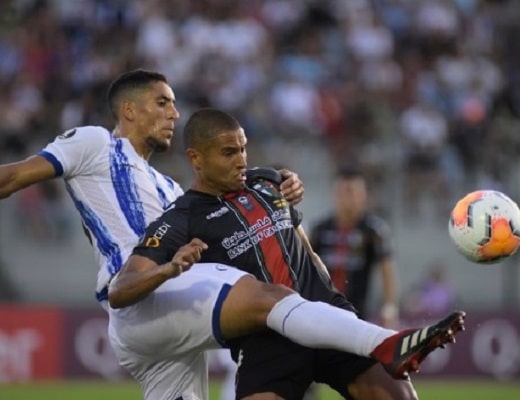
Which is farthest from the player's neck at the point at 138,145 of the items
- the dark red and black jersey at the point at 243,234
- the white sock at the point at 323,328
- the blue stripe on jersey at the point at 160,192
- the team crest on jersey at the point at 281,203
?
the white sock at the point at 323,328

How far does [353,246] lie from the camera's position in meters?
12.6

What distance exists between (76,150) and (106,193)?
0.32 meters

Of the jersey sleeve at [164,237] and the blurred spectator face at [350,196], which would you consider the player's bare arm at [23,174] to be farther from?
the blurred spectator face at [350,196]

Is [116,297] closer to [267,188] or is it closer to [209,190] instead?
[209,190]

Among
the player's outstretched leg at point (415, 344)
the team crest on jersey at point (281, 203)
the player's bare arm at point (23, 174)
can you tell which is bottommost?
the player's outstretched leg at point (415, 344)

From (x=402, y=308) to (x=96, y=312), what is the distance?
12.4ft

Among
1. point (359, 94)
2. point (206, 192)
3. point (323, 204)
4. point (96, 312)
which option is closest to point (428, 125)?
point (359, 94)

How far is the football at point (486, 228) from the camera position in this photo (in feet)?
25.6

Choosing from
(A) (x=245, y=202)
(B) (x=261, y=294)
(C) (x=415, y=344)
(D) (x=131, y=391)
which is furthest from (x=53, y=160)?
(D) (x=131, y=391)

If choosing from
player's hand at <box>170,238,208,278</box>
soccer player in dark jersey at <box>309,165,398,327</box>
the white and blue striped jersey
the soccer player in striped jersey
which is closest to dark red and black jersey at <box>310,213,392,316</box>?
soccer player in dark jersey at <box>309,165,398,327</box>

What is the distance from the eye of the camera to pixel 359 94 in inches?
746

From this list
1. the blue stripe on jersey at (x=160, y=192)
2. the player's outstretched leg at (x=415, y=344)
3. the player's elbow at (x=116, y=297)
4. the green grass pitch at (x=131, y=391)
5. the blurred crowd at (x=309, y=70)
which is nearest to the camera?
the player's outstretched leg at (x=415, y=344)

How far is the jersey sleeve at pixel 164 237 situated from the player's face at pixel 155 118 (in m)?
0.95

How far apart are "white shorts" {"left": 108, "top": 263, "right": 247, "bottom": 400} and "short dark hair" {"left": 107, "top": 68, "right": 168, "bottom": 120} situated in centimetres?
144
